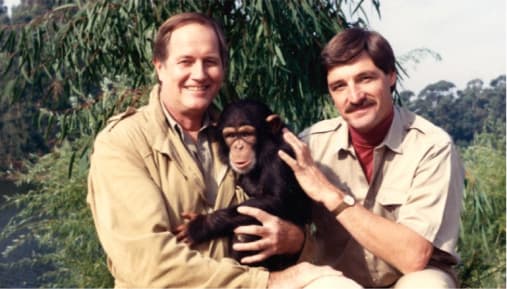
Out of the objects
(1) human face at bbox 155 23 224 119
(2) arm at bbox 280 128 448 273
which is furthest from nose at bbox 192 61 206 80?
(2) arm at bbox 280 128 448 273

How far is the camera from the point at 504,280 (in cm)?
757

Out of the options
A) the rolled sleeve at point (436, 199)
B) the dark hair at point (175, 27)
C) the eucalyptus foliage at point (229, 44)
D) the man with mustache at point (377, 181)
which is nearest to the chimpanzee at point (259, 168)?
the man with mustache at point (377, 181)

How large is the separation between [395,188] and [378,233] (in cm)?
27

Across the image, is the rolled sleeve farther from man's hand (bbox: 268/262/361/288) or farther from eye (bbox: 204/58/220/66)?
eye (bbox: 204/58/220/66)

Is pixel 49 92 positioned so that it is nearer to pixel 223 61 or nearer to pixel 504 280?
pixel 223 61

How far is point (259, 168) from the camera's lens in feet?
9.24

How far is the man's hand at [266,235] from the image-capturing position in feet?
8.67

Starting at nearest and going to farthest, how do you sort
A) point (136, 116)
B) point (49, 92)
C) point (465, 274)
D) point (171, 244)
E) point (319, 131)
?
point (171, 244) → point (136, 116) → point (319, 131) → point (49, 92) → point (465, 274)

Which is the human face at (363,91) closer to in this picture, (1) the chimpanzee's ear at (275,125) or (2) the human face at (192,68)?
(1) the chimpanzee's ear at (275,125)

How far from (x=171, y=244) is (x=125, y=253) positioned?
0.15m

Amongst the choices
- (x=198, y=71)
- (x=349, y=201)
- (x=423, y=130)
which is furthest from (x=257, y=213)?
(x=423, y=130)

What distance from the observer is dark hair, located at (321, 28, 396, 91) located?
108 inches

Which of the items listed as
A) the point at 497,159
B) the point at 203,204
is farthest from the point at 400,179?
the point at 497,159

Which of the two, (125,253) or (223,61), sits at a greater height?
(223,61)
